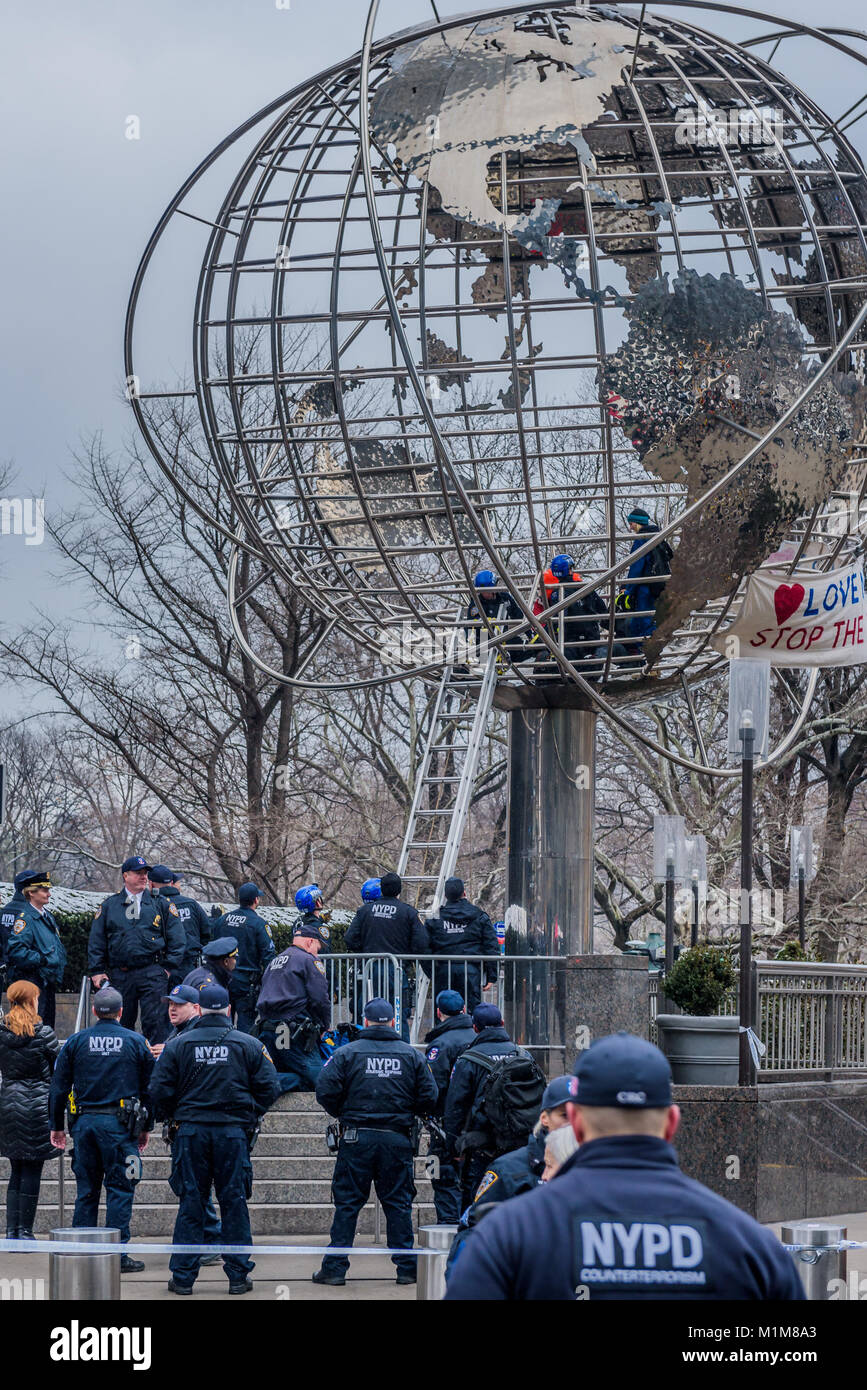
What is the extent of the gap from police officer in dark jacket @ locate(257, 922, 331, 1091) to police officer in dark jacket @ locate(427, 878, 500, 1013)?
961mm

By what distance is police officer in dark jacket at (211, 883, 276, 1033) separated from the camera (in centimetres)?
1455

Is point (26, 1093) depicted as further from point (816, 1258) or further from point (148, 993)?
point (816, 1258)

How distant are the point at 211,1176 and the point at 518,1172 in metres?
4.33

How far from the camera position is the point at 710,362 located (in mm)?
12094

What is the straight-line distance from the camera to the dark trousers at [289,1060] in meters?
13.4

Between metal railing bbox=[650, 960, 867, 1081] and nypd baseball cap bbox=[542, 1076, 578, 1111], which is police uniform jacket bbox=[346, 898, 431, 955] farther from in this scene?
nypd baseball cap bbox=[542, 1076, 578, 1111]

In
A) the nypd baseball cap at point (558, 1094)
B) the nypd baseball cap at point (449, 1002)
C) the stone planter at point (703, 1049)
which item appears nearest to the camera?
the nypd baseball cap at point (558, 1094)

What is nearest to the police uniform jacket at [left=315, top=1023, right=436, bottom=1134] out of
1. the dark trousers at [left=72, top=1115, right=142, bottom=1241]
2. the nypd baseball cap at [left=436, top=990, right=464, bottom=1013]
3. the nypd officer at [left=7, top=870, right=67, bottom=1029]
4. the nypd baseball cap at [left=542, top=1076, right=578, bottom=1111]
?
the nypd baseball cap at [left=436, top=990, right=464, bottom=1013]

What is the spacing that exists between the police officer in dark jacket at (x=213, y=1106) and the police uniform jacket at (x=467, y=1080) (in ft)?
3.27

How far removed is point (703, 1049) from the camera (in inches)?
504

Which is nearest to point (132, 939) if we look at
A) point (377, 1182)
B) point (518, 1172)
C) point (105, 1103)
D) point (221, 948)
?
point (221, 948)

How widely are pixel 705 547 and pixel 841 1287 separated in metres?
6.04

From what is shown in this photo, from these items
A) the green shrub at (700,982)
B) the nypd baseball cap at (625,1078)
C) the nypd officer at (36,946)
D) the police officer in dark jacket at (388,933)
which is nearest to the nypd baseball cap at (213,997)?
the nypd officer at (36,946)

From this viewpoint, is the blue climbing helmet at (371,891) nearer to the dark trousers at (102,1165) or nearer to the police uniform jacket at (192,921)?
the police uniform jacket at (192,921)
